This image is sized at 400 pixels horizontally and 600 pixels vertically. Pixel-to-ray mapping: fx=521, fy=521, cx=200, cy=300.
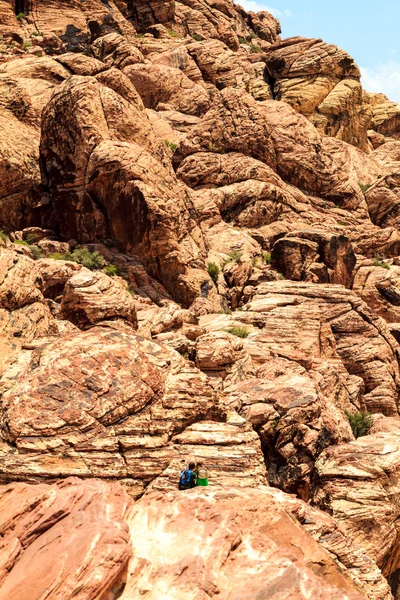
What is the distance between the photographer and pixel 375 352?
30406mm

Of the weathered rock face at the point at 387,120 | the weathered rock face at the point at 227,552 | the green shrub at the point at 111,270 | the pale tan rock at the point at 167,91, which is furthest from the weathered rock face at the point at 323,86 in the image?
the weathered rock face at the point at 227,552

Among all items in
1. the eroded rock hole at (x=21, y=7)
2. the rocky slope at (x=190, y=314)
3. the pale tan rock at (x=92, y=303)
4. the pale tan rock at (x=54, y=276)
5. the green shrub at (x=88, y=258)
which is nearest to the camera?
the rocky slope at (x=190, y=314)

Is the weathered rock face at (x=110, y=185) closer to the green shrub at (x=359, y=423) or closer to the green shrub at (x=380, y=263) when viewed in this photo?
the green shrub at (x=359, y=423)

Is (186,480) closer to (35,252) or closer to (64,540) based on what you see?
(64,540)

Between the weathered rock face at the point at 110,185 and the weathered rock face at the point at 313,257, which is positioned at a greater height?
the weathered rock face at the point at 110,185

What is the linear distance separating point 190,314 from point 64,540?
1855 cm

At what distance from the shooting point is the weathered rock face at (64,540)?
7.79 meters

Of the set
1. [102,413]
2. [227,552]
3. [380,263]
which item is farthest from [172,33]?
[227,552]

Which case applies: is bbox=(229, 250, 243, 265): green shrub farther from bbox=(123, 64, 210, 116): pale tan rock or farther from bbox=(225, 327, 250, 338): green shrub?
bbox=(123, 64, 210, 116): pale tan rock

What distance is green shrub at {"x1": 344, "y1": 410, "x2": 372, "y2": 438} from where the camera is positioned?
2373cm

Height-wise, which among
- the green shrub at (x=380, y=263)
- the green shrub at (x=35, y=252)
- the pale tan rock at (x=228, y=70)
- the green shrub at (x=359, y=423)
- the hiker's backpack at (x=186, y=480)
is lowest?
the green shrub at (x=359, y=423)

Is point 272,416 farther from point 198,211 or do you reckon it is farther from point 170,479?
point 198,211

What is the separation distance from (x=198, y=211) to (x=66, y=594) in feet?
113

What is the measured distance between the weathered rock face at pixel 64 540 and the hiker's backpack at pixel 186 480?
1.78 meters
